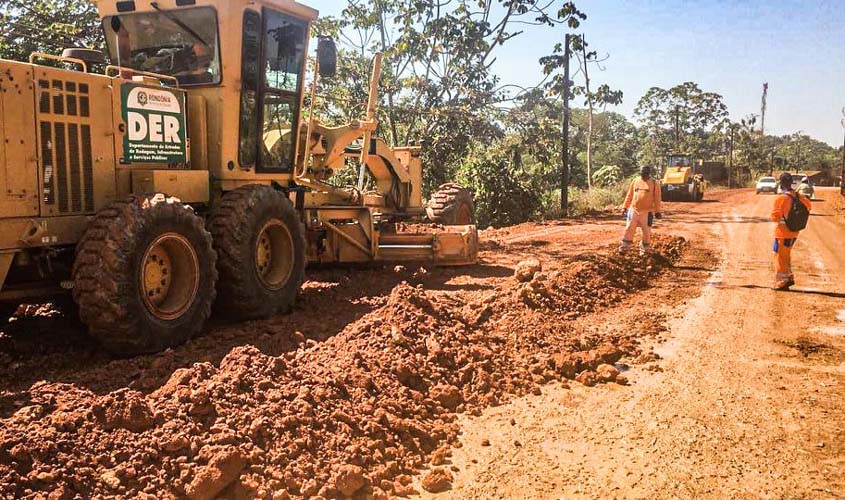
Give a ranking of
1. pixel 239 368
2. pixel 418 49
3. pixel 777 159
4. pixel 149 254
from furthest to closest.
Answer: pixel 777 159
pixel 418 49
pixel 149 254
pixel 239 368

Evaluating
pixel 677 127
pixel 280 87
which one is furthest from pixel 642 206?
pixel 677 127

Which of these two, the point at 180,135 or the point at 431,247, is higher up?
the point at 180,135

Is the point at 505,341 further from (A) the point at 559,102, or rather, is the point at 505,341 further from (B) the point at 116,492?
(A) the point at 559,102

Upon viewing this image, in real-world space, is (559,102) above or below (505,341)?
above

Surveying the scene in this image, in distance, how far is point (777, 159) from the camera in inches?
3248

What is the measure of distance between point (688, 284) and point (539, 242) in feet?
15.1

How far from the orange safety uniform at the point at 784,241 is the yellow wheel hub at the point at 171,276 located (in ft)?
25.0

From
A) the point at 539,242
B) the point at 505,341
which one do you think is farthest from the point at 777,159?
the point at 505,341

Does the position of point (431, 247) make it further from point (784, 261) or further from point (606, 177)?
point (606, 177)

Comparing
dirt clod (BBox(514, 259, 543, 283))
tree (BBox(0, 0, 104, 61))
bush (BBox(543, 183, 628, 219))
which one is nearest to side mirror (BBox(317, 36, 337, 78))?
dirt clod (BBox(514, 259, 543, 283))

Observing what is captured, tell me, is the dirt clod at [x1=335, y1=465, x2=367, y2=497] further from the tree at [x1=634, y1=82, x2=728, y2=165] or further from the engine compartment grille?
the tree at [x1=634, y1=82, x2=728, y2=165]

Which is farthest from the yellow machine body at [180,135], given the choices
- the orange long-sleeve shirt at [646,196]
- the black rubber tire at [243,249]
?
the orange long-sleeve shirt at [646,196]

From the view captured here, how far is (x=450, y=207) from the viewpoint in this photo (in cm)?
1269

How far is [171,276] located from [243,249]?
2.60ft
